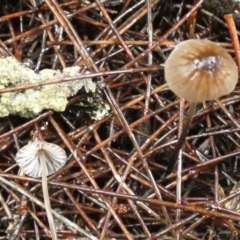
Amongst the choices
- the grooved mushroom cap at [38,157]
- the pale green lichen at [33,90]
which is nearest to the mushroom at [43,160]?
the grooved mushroom cap at [38,157]

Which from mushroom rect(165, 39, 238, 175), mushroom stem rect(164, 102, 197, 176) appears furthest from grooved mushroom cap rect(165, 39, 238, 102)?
mushroom stem rect(164, 102, 197, 176)

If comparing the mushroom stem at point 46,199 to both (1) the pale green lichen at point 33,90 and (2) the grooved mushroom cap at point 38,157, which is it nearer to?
(2) the grooved mushroom cap at point 38,157

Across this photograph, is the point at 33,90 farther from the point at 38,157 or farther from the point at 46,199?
the point at 46,199

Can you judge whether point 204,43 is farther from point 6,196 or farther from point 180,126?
point 6,196

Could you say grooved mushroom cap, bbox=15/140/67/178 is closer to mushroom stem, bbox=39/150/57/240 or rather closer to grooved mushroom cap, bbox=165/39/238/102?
mushroom stem, bbox=39/150/57/240

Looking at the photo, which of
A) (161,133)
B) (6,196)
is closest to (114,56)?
(161,133)

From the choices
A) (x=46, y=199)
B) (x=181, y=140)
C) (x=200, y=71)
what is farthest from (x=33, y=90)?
(x=200, y=71)

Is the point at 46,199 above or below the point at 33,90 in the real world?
below
